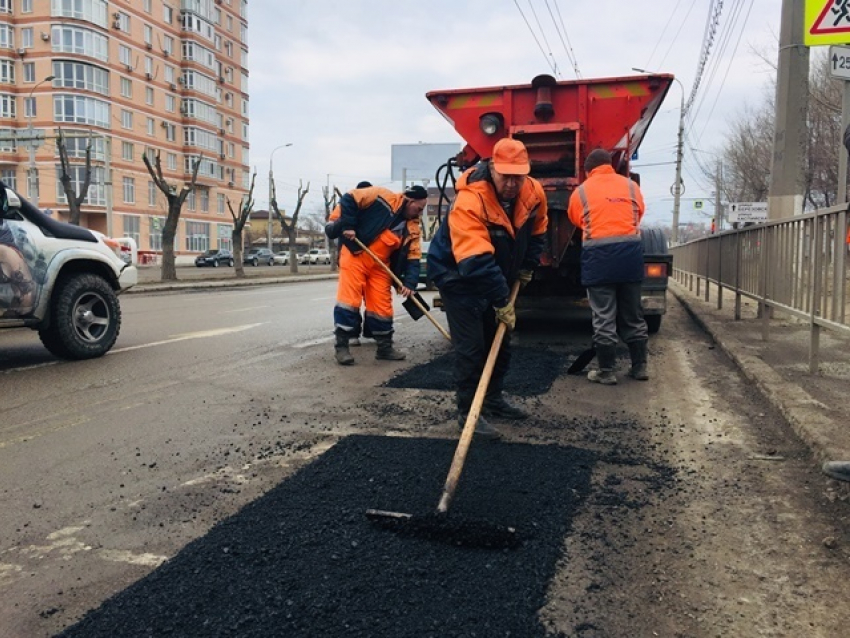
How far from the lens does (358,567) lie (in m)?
2.58

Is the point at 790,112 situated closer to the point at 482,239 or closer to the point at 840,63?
the point at 840,63

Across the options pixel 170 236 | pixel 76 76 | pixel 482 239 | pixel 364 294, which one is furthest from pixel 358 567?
pixel 76 76

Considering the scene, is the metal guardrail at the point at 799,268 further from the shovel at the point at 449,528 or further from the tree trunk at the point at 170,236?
the tree trunk at the point at 170,236

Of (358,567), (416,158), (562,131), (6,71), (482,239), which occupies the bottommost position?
(358,567)

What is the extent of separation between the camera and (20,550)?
2824 mm

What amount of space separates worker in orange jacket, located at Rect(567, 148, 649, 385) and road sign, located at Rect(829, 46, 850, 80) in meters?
1.97

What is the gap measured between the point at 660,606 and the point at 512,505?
861mm

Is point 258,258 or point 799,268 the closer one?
point 799,268

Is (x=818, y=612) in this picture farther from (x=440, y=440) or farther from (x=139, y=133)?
(x=139, y=133)

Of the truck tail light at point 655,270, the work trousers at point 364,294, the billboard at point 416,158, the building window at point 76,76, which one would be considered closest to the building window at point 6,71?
the building window at point 76,76

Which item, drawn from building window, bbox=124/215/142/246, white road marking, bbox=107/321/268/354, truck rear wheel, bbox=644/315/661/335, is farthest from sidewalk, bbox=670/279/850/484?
building window, bbox=124/215/142/246

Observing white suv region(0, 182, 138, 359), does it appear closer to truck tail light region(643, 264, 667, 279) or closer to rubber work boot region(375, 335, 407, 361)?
rubber work boot region(375, 335, 407, 361)

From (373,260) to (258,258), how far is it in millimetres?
53201

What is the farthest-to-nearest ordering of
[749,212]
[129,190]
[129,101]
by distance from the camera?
[129,101], [129,190], [749,212]
